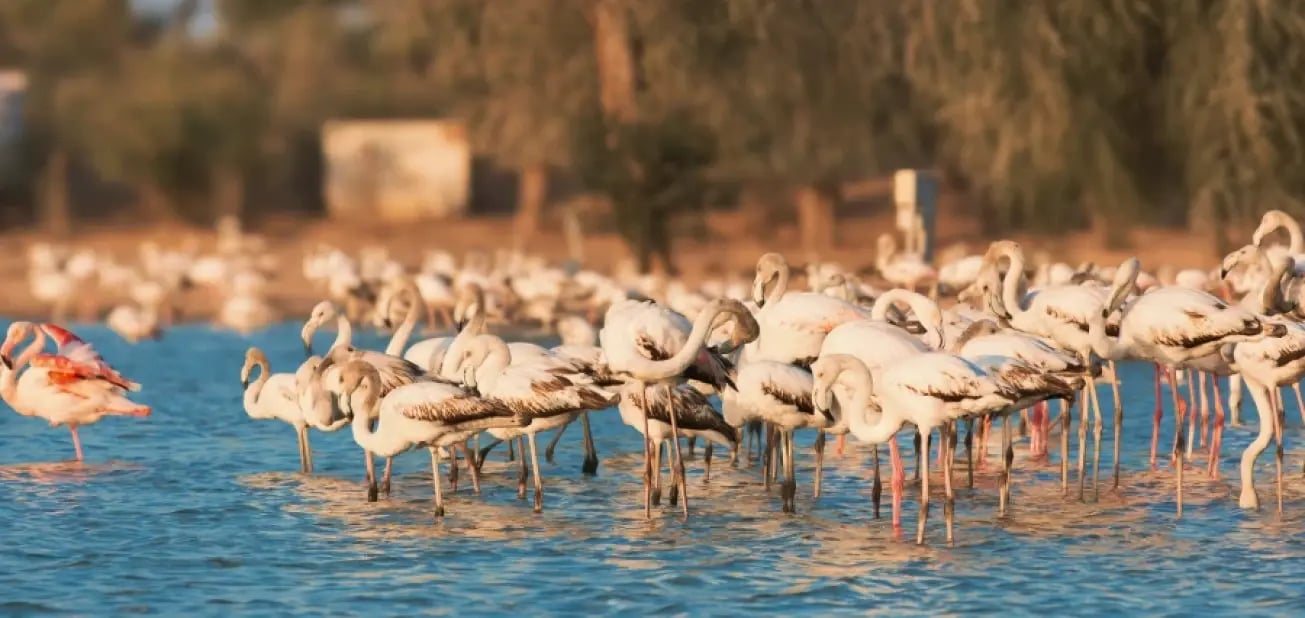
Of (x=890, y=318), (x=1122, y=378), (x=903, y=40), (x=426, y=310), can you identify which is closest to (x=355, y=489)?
(x=890, y=318)

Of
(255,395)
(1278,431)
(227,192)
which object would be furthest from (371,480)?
(227,192)

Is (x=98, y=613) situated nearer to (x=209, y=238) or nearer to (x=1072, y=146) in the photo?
(x=1072, y=146)

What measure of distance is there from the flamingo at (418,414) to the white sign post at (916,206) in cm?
1227

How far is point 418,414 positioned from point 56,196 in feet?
97.0

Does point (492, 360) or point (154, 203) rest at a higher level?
point (154, 203)

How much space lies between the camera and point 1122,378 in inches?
828

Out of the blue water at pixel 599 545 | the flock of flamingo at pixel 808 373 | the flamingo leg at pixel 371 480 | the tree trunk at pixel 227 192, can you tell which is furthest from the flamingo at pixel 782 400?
the tree trunk at pixel 227 192

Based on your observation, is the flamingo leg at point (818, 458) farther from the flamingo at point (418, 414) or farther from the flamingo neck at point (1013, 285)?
the flamingo at point (418, 414)

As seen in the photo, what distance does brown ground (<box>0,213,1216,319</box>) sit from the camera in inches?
1182

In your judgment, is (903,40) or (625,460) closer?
(625,460)

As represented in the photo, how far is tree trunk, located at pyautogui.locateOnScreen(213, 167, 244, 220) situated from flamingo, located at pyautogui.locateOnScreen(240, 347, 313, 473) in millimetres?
25732

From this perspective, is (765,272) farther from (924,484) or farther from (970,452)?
(924,484)

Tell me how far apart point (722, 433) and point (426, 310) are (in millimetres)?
13805

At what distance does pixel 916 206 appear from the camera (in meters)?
23.5
